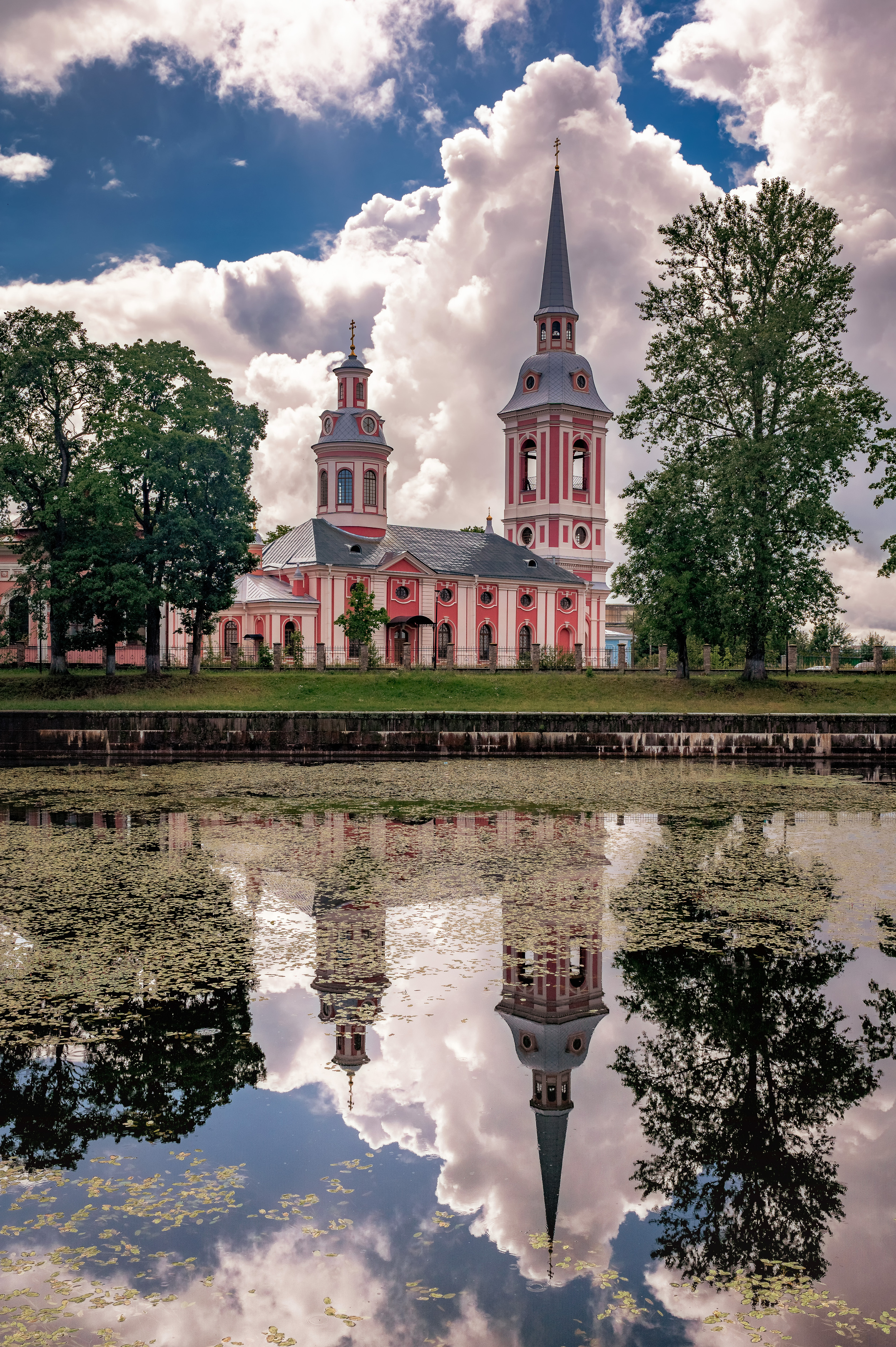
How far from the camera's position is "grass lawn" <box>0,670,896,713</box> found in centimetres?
3625

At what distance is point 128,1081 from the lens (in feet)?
20.4

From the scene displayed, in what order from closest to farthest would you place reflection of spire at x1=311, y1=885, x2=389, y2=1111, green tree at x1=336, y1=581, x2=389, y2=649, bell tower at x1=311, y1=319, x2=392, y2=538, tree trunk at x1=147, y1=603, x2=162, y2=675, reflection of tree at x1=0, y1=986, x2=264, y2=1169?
reflection of tree at x1=0, y1=986, x2=264, y2=1169
reflection of spire at x1=311, y1=885, x2=389, y2=1111
tree trunk at x1=147, y1=603, x2=162, y2=675
green tree at x1=336, y1=581, x2=389, y2=649
bell tower at x1=311, y1=319, x2=392, y2=538

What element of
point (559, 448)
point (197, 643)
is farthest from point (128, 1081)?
point (559, 448)

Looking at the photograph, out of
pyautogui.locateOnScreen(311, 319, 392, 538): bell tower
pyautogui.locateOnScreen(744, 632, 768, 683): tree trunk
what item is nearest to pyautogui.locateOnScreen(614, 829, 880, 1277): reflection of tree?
pyautogui.locateOnScreen(744, 632, 768, 683): tree trunk

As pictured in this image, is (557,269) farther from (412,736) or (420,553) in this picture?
(412,736)

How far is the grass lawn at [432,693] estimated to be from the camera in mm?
36250

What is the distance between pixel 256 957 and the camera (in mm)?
8594

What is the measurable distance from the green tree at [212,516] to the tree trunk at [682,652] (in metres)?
16.4

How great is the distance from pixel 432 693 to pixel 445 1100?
108 feet

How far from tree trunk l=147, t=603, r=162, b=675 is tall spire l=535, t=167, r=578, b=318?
42089 mm

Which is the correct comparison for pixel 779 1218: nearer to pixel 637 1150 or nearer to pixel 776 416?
pixel 637 1150

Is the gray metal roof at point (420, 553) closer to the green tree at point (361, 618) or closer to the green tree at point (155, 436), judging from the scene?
the green tree at point (361, 618)

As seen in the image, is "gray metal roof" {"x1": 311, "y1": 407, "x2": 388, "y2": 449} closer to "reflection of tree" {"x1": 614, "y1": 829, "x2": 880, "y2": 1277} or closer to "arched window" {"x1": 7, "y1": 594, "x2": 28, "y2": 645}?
"arched window" {"x1": 7, "y1": 594, "x2": 28, "y2": 645}

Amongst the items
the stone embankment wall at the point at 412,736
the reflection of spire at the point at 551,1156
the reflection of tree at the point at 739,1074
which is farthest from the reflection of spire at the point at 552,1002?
the stone embankment wall at the point at 412,736
